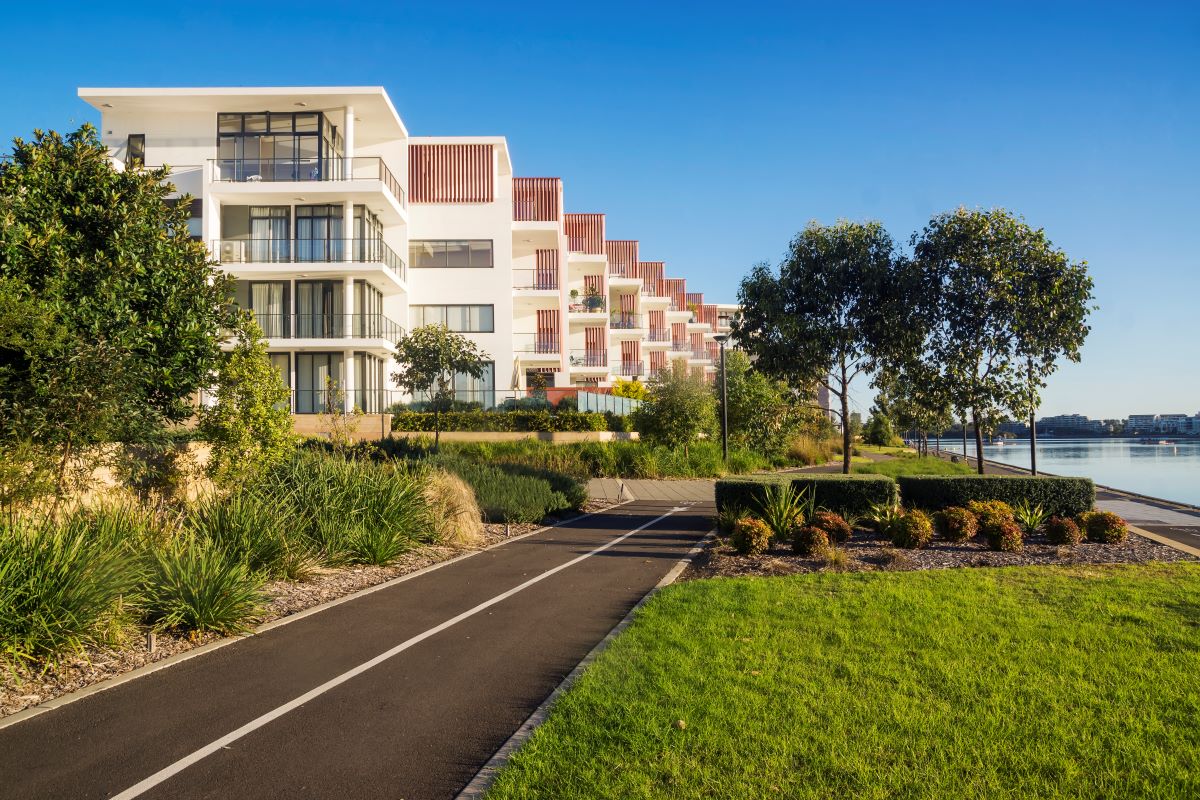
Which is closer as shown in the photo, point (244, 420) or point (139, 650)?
point (139, 650)

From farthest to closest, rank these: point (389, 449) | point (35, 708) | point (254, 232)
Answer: point (254, 232) → point (389, 449) → point (35, 708)

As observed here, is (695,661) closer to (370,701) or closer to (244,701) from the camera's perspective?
(370,701)

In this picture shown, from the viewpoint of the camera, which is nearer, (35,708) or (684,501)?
(35,708)

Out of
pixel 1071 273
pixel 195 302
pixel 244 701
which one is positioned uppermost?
pixel 1071 273

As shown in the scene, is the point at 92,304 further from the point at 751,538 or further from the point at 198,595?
the point at 751,538

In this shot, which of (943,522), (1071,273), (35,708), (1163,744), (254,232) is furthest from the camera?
(254,232)

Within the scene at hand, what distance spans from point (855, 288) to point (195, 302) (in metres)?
16.3

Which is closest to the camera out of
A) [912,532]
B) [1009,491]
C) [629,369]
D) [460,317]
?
[912,532]

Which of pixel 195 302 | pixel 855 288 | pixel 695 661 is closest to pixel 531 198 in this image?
pixel 855 288

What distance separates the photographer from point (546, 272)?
4272cm

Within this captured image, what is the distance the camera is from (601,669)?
21.0 feet

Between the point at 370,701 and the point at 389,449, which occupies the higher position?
the point at 389,449

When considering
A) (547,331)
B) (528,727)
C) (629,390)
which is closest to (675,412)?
(629,390)

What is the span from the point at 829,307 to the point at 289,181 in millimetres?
22036
